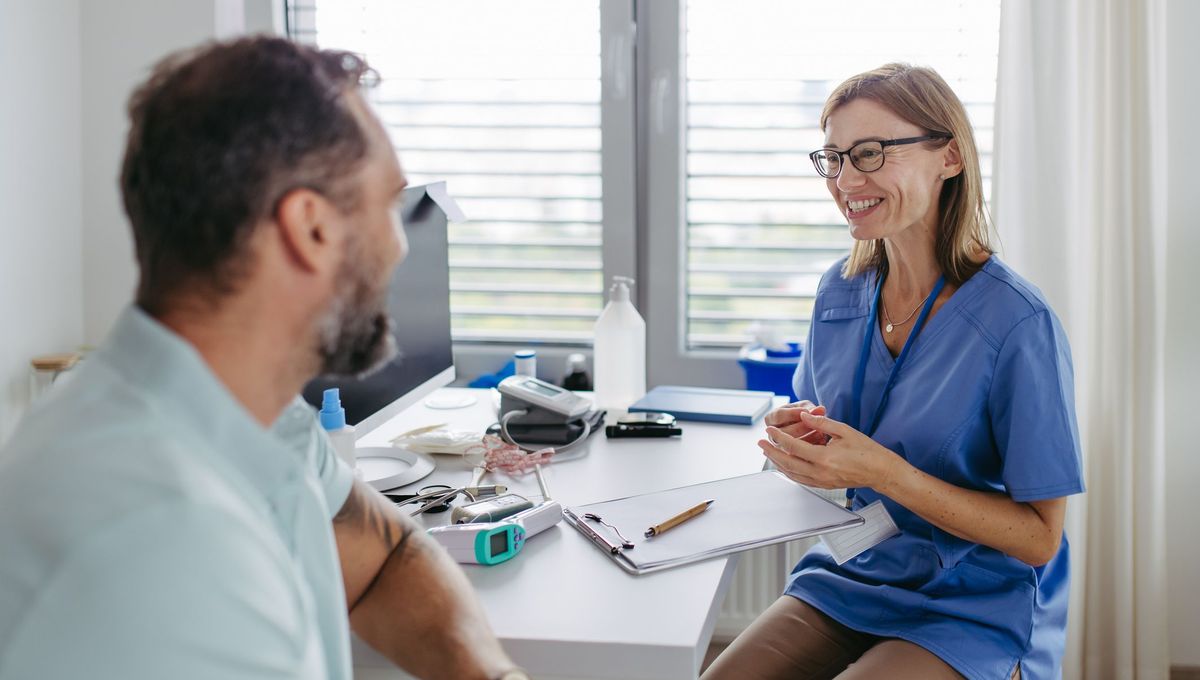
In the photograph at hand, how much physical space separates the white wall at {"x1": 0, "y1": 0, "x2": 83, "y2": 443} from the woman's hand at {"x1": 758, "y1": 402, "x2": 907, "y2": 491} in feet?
5.56

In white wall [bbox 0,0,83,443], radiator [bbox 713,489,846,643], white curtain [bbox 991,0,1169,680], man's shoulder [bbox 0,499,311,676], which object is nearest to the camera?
man's shoulder [bbox 0,499,311,676]

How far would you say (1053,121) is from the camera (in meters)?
2.13

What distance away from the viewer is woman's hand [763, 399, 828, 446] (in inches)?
62.1

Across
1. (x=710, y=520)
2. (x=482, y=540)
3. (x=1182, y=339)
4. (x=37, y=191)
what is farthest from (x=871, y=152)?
(x=37, y=191)

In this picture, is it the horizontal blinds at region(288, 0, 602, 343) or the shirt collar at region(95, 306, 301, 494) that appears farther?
the horizontal blinds at region(288, 0, 602, 343)

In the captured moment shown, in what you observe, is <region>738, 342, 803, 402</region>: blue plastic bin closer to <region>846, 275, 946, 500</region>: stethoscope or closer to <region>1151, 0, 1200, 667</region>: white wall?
<region>846, 275, 946, 500</region>: stethoscope

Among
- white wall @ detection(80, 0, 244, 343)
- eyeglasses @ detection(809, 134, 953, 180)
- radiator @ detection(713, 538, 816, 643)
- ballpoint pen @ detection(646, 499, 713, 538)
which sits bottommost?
radiator @ detection(713, 538, 816, 643)

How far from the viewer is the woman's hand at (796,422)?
1577 mm

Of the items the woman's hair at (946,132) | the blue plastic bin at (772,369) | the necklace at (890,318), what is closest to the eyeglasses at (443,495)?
the necklace at (890,318)

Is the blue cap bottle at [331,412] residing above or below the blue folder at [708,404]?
above

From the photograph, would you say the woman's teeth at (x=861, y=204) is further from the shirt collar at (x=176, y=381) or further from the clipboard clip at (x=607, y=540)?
the shirt collar at (x=176, y=381)

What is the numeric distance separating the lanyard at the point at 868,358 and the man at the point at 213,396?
899 mm

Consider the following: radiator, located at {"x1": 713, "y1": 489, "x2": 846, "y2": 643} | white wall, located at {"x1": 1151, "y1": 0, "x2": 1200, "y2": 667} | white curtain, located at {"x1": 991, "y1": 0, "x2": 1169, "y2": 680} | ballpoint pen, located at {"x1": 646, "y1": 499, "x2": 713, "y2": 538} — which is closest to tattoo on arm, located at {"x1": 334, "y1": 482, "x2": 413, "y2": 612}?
ballpoint pen, located at {"x1": 646, "y1": 499, "x2": 713, "y2": 538}

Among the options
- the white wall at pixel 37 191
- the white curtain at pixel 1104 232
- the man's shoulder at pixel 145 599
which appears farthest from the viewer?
the white wall at pixel 37 191
